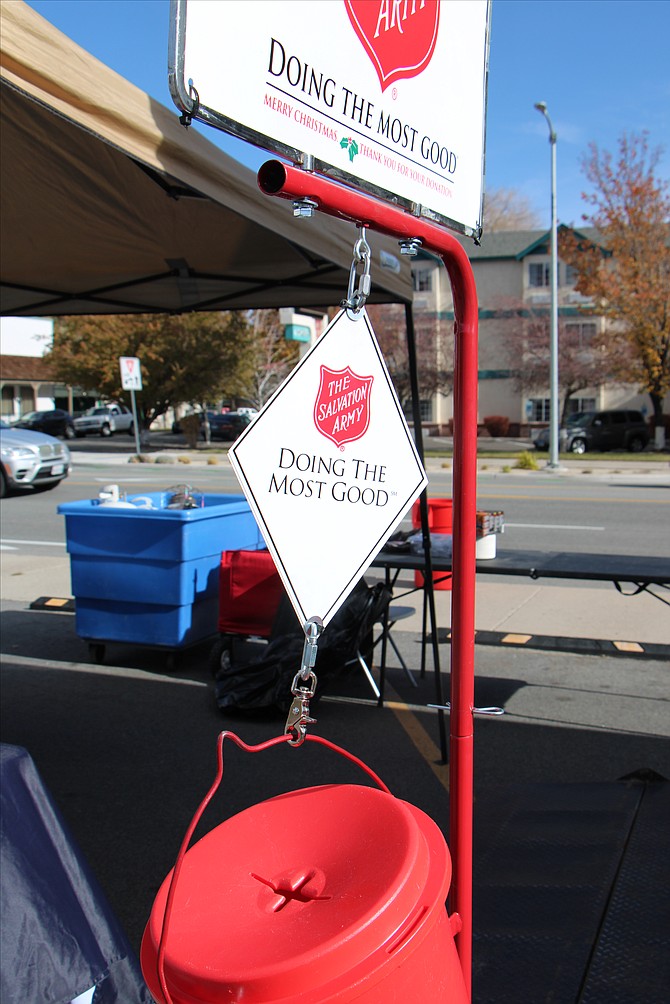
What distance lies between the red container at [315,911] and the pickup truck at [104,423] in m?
45.0

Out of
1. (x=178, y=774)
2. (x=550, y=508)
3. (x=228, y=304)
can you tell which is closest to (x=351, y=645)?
(x=178, y=774)

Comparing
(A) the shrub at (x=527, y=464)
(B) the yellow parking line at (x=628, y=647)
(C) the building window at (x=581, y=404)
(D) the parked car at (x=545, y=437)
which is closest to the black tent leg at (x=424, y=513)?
(B) the yellow parking line at (x=628, y=647)

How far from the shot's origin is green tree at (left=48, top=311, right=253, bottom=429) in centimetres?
3288

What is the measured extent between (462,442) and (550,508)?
13.7 metres

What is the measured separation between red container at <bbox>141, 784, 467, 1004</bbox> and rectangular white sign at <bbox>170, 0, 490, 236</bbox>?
4.47 feet

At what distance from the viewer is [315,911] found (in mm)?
1517

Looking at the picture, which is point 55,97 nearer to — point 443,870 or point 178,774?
point 443,870

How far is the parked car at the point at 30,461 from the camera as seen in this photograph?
1764cm

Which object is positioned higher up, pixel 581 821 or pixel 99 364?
pixel 99 364

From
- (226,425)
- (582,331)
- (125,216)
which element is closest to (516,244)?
(582,331)

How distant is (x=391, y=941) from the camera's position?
1.45 meters

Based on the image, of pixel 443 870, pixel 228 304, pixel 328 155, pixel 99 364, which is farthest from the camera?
pixel 99 364

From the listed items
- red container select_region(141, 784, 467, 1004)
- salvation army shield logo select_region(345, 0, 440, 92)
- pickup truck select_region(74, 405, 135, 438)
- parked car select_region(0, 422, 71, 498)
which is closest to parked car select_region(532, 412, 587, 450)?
pickup truck select_region(74, 405, 135, 438)

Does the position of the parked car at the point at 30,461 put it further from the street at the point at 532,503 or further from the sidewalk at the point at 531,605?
the sidewalk at the point at 531,605
